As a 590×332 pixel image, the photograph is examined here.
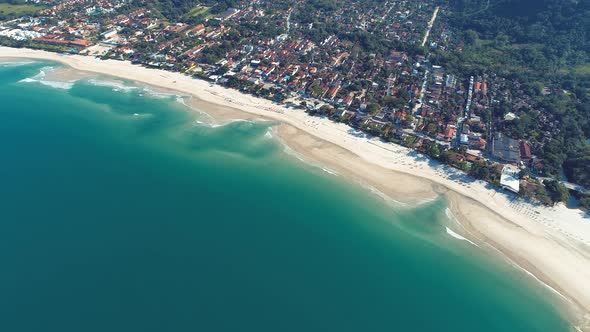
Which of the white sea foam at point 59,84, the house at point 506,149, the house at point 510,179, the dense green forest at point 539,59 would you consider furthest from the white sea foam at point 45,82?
the house at point 510,179

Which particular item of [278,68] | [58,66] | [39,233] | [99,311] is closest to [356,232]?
[99,311]

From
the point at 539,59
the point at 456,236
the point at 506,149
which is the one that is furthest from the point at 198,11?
the point at 456,236

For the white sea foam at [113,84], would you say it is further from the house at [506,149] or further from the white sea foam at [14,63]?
the house at [506,149]

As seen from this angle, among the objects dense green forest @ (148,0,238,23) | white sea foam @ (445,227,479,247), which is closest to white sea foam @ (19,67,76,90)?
dense green forest @ (148,0,238,23)

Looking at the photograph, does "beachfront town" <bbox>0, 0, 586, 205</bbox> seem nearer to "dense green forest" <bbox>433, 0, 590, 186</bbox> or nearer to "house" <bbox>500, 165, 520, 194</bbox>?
"house" <bbox>500, 165, 520, 194</bbox>

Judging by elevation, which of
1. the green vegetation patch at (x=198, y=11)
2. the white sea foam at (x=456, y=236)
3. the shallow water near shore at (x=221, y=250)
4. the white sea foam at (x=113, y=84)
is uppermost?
the green vegetation patch at (x=198, y=11)

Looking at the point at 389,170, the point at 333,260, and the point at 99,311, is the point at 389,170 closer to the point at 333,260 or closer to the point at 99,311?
the point at 333,260
